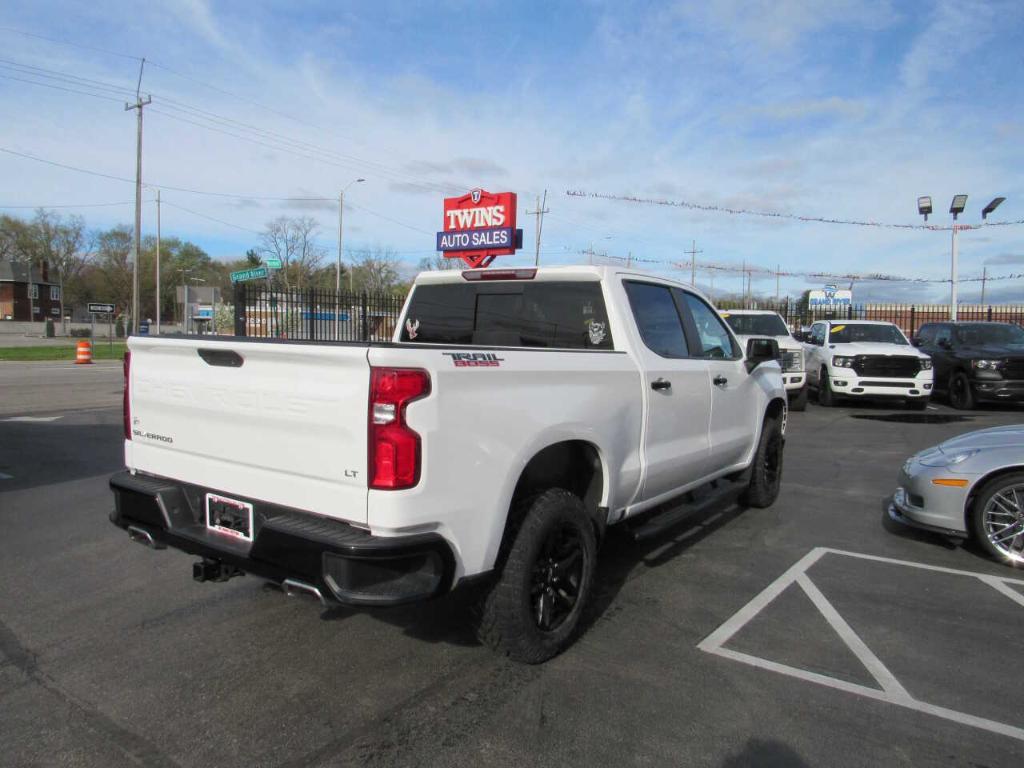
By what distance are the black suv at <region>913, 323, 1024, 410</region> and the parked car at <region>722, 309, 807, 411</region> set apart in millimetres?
3220

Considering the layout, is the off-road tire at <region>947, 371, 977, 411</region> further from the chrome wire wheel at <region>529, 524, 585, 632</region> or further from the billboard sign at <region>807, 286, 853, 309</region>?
the billboard sign at <region>807, 286, 853, 309</region>

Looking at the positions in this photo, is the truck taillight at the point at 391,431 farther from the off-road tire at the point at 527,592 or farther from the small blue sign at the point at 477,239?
the small blue sign at the point at 477,239

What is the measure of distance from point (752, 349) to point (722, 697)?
3.24 m

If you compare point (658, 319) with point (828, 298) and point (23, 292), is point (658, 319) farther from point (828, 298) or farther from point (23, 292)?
point (23, 292)

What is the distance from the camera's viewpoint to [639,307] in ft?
14.6

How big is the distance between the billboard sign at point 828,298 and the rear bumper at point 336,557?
111 feet

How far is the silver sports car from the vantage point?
16.0 ft

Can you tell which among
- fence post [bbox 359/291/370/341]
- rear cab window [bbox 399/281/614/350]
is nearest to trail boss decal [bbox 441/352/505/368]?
rear cab window [bbox 399/281/614/350]

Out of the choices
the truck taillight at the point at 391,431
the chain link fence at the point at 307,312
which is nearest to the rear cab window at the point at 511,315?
the truck taillight at the point at 391,431

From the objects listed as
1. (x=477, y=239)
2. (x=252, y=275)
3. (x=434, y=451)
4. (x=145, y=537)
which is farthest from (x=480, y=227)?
(x=434, y=451)

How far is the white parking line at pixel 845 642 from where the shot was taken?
3.02m

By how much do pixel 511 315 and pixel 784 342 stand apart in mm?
10438

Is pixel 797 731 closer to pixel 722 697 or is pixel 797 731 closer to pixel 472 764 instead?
pixel 722 697

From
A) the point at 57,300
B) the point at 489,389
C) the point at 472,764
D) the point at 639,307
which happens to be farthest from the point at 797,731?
the point at 57,300
